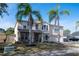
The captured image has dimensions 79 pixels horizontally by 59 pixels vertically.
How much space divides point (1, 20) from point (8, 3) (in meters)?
0.24

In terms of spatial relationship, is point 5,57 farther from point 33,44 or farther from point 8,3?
point 8,3

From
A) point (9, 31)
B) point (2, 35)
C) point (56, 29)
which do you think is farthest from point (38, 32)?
point (2, 35)

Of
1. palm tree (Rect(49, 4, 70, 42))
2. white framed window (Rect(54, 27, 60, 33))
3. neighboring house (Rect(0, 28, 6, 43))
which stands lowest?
neighboring house (Rect(0, 28, 6, 43))

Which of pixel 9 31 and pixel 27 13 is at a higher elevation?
pixel 27 13

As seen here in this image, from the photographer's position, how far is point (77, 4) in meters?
4.75

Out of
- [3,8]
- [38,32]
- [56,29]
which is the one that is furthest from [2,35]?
[56,29]

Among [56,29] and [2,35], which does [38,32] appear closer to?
[56,29]

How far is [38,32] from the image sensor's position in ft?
15.7

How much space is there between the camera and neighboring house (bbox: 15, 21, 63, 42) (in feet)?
15.7

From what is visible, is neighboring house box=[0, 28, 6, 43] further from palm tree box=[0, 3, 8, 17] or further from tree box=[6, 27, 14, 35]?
palm tree box=[0, 3, 8, 17]

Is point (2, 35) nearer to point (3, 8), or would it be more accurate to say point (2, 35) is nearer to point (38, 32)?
point (3, 8)

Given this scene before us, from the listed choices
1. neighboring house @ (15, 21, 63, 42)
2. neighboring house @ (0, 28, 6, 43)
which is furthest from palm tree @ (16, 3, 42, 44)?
neighboring house @ (0, 28, 6, 43)

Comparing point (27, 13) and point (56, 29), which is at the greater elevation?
point (27, 13)

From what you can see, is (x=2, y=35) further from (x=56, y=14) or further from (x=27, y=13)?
(x=56, y=14)
